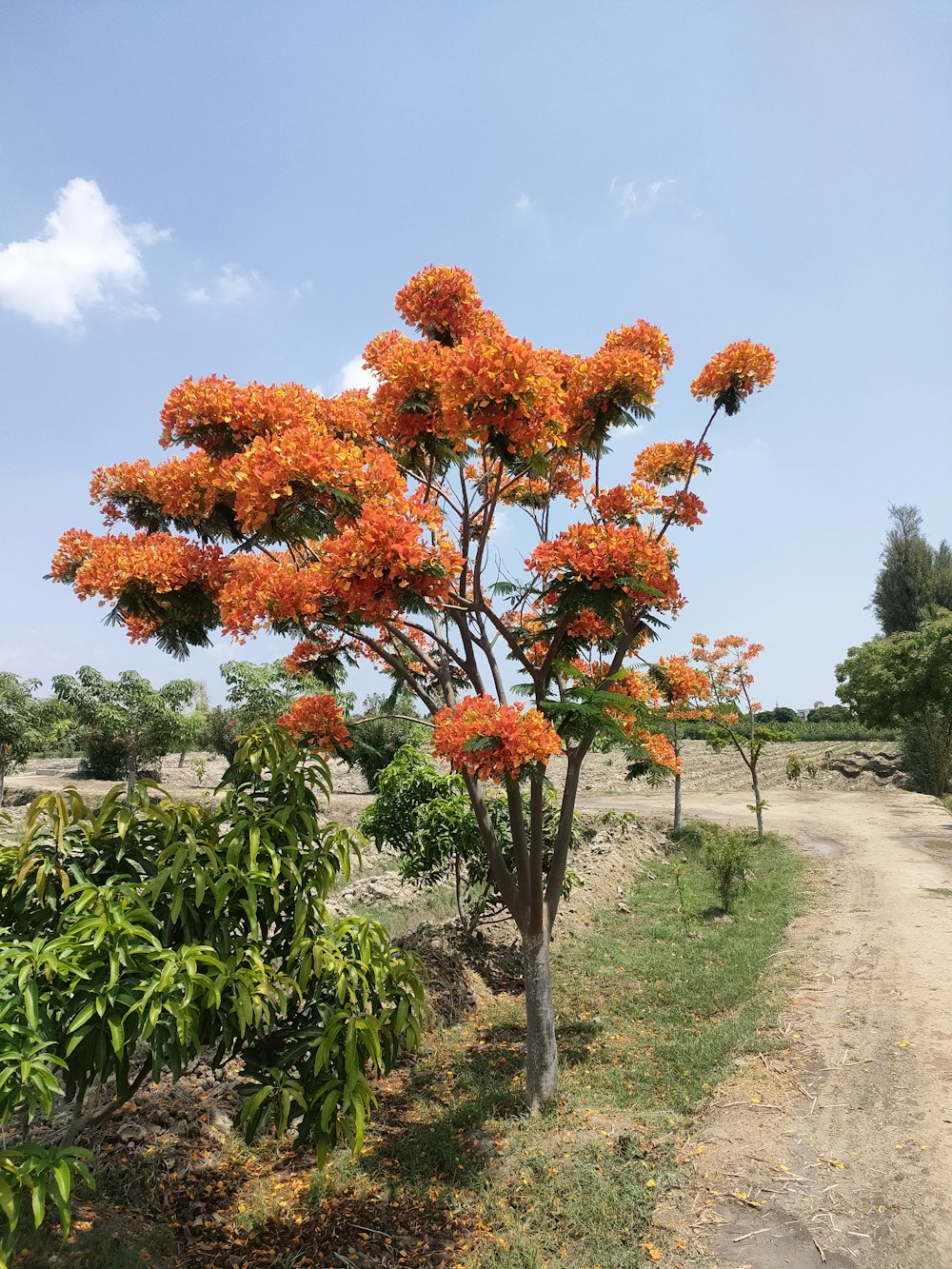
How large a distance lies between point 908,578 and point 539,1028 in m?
42.4

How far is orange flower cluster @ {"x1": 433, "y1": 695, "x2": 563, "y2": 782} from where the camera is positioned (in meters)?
4.20

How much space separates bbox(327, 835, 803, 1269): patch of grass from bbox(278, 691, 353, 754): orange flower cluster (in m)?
2.72

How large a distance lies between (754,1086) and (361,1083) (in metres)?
3.92

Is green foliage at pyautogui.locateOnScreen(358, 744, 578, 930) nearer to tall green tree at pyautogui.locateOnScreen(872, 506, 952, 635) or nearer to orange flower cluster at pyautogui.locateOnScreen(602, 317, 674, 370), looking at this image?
orange flower cluster at pyautogui.locateOnScreen(602, 317, 674, 370)

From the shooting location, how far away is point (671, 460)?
21.3 ft

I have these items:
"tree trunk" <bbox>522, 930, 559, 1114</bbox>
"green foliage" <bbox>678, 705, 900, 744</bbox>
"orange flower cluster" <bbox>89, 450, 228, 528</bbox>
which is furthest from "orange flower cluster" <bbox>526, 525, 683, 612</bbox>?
"green foliage" <bbox>678, 705, 900, 744</bbox>

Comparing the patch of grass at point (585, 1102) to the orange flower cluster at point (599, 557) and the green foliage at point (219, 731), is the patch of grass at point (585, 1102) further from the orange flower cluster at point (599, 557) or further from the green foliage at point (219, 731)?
the green foliage at point (219, 731)

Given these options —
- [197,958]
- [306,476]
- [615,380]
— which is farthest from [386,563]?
[615,380]

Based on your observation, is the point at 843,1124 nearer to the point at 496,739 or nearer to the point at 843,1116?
the point at 843,1116

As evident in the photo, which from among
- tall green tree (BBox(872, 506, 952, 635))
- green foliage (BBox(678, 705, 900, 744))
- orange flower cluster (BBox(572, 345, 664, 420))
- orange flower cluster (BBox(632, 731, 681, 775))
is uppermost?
tall green tree (BBox(872, 506, 952, 635))

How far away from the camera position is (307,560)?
525 cm

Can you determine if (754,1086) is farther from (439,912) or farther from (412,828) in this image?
(439,912)

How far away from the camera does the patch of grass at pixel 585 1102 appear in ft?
13.9

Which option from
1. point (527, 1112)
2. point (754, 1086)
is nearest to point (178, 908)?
point (527, 1112)
